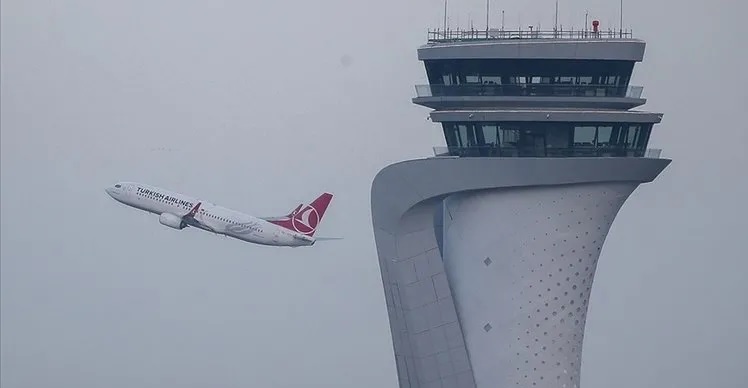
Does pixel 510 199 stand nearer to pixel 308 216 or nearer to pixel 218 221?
pixel 308 216

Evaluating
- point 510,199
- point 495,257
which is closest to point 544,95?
point 510,199

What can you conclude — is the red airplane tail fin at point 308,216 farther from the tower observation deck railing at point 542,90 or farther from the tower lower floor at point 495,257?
the tower observation deck railing at point 542,90

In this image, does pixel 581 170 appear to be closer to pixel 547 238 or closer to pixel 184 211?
pixel 547 238

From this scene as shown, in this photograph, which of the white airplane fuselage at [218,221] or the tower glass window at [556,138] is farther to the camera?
the white airplane fuselage at [218,221]

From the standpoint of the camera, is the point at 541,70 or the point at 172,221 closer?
the point at 541,70

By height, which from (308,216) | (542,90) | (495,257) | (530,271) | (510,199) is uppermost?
(308,216)

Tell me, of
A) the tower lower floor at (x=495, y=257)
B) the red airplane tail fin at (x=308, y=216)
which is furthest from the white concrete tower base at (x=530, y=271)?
the red airplane tail fin at (x=308, y=216)

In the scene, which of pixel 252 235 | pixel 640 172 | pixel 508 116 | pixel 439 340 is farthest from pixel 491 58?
pixel 252 235

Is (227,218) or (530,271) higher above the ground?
(227,218)
